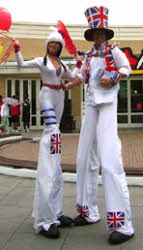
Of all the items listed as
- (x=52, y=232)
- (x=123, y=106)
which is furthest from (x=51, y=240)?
(x=123, y=106)

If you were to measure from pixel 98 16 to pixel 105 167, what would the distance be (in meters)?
1.41

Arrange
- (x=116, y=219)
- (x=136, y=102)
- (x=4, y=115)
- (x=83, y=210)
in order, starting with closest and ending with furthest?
(x=116, y=219) < (x=83, y=210) < (x=4, y=115) < (x=136, y=102)

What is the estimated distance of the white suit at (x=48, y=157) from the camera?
332 centimetres

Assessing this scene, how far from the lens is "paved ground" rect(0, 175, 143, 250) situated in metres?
3.05

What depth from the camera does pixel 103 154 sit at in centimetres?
320

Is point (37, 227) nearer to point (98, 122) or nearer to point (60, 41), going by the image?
point (98, 122)

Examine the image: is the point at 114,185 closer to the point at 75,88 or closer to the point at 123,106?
the point at 75,88

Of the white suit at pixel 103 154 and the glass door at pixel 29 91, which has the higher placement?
the glass door at pixel 29 91

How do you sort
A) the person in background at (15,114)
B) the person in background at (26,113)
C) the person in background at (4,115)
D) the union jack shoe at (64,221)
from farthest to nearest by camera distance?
the person in background at (26,113)
the person in background at (15,114)
the person in background at (4,115)
the union jack shoe at (64,221)

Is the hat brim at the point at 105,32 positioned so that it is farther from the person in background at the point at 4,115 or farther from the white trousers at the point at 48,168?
the person in background at the point at 4,115

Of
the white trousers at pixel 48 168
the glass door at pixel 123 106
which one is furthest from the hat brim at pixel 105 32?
the glass door at pixel 123 106

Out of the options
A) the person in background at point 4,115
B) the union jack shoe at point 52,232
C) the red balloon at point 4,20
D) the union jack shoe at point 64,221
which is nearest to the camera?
the union jack shoe at point 52,232

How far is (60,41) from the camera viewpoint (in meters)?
3.46

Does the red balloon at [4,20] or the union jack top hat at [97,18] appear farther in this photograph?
the red balloon at [4,20]
